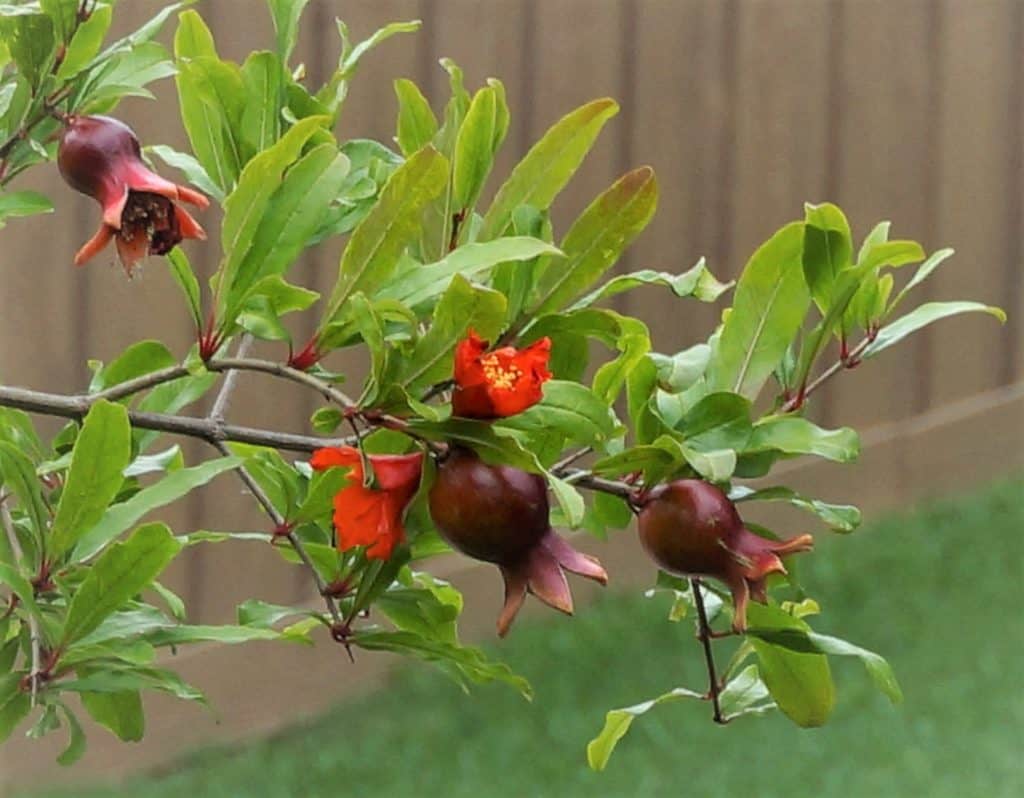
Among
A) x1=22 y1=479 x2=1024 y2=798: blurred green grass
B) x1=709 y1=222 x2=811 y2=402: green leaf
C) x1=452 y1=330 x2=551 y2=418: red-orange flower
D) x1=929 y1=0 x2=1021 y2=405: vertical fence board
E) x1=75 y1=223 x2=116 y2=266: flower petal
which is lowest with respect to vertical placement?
x1=22 y1=479 x2=1024 y2=798: blurred green grass

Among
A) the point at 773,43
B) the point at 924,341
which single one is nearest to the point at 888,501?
the point at 924,341

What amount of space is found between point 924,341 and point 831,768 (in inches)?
53.0

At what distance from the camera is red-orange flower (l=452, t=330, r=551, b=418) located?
46 cm

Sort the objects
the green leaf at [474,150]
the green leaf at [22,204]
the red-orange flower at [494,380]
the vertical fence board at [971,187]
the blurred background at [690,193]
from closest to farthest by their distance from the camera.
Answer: the red-orange flower at [494,380], the green leaf at [474,150], the green leaf at [22,204], the blurred background at [690,193], the vertical fence board at [971,187]

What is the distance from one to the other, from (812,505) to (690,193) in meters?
2.45

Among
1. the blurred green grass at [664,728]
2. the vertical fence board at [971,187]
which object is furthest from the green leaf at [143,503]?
the vertical fence board at [971,187]

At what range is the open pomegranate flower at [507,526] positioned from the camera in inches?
18.6

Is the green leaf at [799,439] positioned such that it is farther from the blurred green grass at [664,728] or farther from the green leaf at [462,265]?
the blurred green grass at [664,728]

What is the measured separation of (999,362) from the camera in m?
3.64

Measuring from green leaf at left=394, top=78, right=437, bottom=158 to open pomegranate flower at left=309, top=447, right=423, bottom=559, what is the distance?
Answer: 0.19 m

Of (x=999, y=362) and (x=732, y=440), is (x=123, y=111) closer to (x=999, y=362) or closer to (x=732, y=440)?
(x=732, y=440)

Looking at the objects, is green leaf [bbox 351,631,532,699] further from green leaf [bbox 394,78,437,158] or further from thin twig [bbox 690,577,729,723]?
green leaf [bbox 394,78,437,158]

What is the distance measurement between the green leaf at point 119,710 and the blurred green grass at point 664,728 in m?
1.69

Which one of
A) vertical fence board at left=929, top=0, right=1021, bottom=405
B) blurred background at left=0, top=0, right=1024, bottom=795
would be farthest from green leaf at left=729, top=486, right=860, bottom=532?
vertical fence board at left=929, top=0, right=1021, bottom=405
